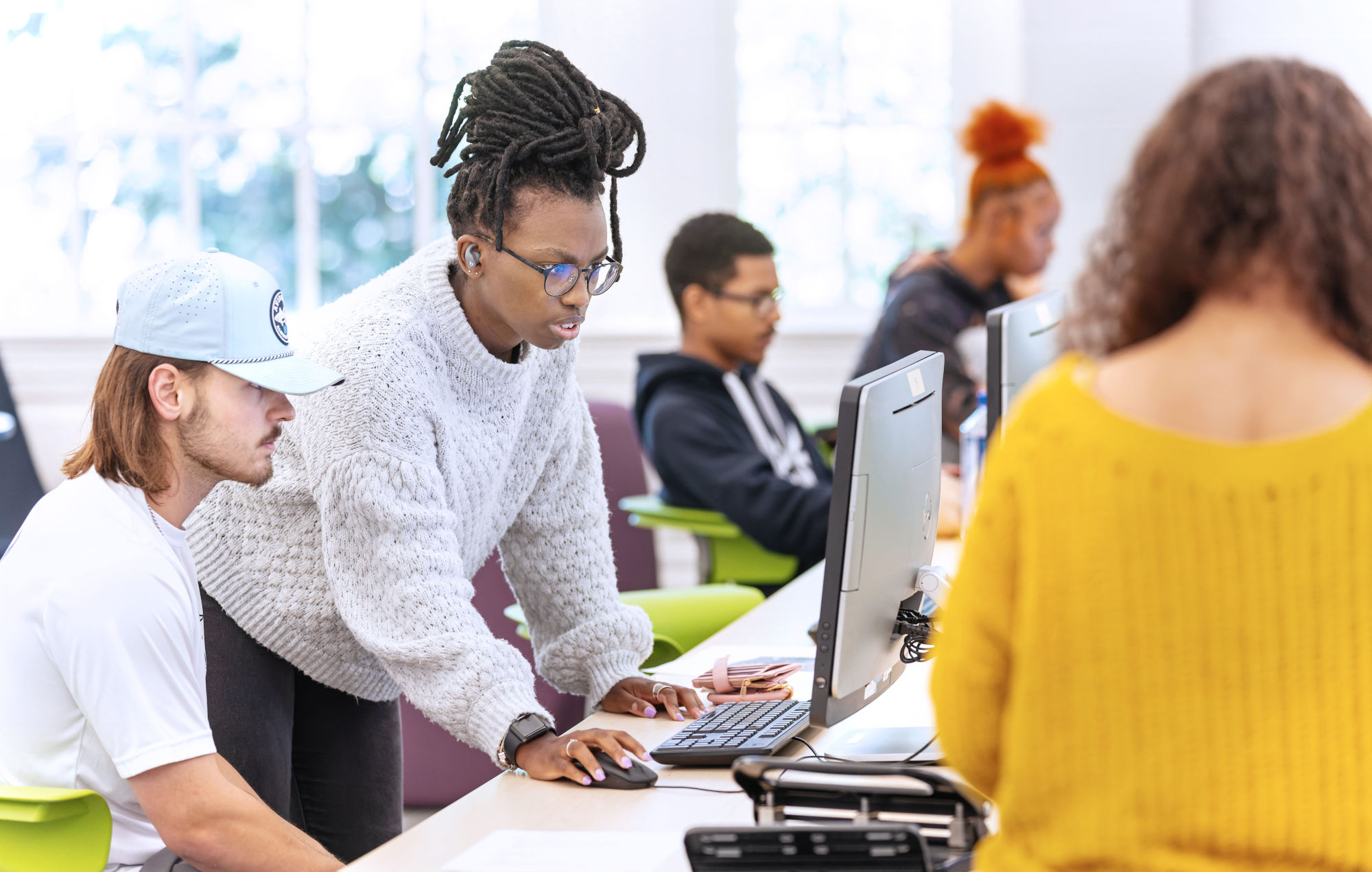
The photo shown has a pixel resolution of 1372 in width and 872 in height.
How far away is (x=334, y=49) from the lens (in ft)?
16.8

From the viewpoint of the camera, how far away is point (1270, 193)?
0.89 metres

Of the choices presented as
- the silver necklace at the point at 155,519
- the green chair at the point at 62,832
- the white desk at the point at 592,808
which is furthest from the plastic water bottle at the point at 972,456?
the green chair at the point at 62,832

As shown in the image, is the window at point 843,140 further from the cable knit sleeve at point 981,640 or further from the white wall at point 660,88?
the cable knit sleeve at point 981,640

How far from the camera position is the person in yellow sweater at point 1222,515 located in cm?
88

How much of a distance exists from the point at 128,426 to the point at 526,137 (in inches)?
22.4

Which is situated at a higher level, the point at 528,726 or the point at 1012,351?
the point at 1012,351

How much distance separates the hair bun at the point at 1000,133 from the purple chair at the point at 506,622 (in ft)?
4.55

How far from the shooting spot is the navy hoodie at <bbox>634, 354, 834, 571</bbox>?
3262 millimetres

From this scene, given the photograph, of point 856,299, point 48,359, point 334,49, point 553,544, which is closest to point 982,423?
point 553,544

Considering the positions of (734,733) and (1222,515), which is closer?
(1222,515)

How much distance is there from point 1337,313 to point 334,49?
15.6 feet

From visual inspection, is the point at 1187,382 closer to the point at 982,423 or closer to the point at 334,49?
the point at 982,423

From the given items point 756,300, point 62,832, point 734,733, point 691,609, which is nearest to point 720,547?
point 756,300

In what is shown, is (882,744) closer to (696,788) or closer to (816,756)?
(816,756)
